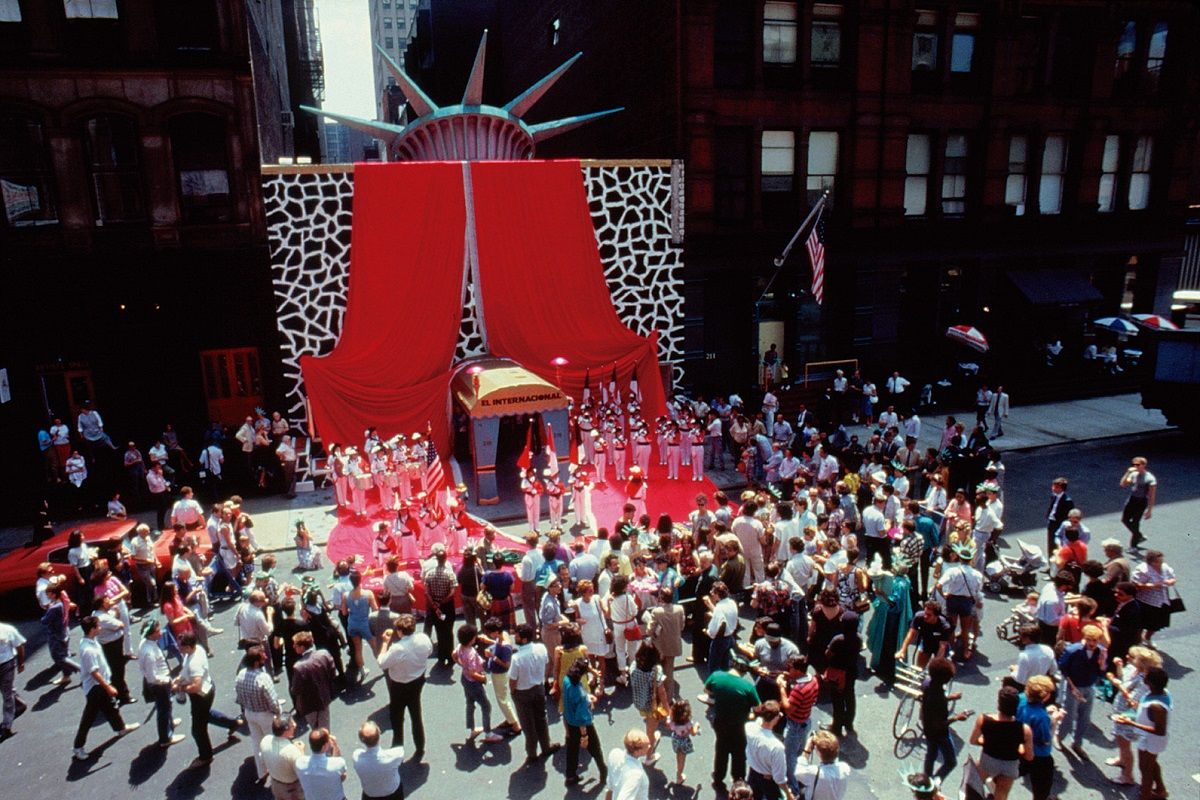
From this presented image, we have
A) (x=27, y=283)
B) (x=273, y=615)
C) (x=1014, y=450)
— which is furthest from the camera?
(x=1014, y=450)

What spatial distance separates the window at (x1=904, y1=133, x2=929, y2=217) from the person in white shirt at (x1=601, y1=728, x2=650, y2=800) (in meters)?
23.3

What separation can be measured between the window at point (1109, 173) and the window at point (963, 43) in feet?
20.5

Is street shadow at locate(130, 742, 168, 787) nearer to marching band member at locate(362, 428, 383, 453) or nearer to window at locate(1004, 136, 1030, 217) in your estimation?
marching band member at locate(362, 428, 383, 453)

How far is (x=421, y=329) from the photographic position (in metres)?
21.0

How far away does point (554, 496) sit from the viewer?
53.5 ft

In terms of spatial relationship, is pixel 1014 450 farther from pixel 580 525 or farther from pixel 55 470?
pixel 55 470

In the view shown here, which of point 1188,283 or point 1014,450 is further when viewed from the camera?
point 1188,283

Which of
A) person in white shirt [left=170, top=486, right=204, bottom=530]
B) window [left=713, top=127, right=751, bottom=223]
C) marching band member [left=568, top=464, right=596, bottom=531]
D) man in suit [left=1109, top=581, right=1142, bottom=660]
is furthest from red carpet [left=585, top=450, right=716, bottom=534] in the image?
window [left=713, top=127, right=751, bottom=223]

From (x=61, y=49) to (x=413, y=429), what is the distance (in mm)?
12313

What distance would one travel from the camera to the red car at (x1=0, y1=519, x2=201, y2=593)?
12633 mm

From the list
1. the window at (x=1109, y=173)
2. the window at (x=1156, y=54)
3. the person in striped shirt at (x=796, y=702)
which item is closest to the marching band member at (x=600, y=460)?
the person in striped shirt at (x=796, y=702)

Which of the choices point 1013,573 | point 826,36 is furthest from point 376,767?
point 826,36

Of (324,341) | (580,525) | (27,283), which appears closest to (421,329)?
(324,341)

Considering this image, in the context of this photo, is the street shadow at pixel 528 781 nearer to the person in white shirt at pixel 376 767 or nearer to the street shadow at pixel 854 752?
the person in white shirt at pixel 376 767
